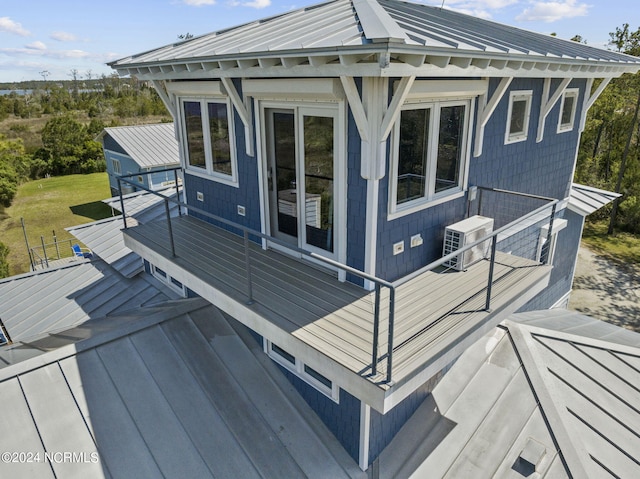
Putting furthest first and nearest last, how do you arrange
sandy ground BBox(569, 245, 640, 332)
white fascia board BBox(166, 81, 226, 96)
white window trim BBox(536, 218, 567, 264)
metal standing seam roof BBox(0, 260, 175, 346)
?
1. sandy ground BBox(569, 245, 640, 332)
2. metal standing seam roof BBox(0, 260, 175, 346)
3. white window trim BBox(536, 218, 567, 264)
4. white fascia board BBox(166, 81, 226, 96)

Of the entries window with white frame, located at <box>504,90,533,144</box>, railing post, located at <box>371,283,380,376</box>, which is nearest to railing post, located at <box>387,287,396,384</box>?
railing post, located at <box>371,283,380,376</box>

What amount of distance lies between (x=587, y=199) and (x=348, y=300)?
7.79 meters

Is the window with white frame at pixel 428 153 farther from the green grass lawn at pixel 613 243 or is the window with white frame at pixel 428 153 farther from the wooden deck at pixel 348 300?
the green grass lawn at pixel 613 243

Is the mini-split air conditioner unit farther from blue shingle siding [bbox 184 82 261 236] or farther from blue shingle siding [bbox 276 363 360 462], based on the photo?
blue shingle siding [bbox 184 82 261 236]

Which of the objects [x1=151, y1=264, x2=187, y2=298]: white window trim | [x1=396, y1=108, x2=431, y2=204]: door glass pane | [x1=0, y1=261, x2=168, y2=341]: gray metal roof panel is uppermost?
[x1=396, y1=108, x2=431, y2=204]: door glass pane

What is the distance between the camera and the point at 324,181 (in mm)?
4828

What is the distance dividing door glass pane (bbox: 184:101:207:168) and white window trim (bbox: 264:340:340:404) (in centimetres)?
311

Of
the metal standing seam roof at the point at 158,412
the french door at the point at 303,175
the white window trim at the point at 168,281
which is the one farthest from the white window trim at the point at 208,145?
the metal standing seam roof at the point at 158,412

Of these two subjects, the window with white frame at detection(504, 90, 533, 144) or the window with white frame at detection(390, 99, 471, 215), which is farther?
the window with white frame at detection(504, 90, 533, 144)

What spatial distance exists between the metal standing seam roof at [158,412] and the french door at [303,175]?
5.99 ft

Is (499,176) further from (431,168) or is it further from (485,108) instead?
(431,168)

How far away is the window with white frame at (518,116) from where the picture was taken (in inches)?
245

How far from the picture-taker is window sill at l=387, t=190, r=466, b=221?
460 cm

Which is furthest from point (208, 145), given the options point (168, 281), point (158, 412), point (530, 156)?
point (530, 156)
